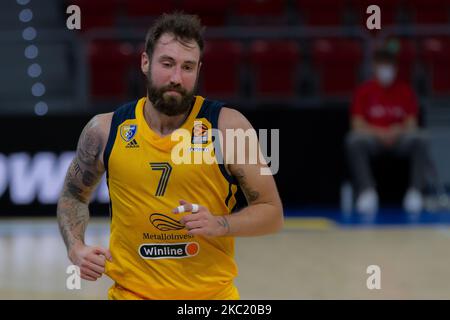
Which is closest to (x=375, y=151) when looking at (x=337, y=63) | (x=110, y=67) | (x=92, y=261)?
(x=337, y=63)

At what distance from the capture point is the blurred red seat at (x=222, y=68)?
448 inches

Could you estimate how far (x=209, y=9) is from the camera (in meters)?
12.2

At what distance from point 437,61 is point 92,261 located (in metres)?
9.02

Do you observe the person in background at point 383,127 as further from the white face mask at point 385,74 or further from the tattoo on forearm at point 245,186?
the tattoo on forearm at point 245,186

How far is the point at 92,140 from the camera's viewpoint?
379 cm

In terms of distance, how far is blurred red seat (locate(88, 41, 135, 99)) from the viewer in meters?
11.3

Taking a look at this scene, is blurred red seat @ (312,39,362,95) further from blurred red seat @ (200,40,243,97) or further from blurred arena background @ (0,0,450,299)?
blurred red seat @ (200,40,243,97)


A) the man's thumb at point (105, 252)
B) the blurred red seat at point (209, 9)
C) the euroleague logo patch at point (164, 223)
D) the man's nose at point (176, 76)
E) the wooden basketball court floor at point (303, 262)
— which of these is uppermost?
the blurred red seat at point (209, 9)

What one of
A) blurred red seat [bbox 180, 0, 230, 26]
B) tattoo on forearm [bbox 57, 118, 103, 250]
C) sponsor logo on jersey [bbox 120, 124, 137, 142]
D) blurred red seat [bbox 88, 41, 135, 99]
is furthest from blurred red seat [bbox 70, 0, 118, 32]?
sponsor logo on jersey [bbox 120, 124, 137, 142]

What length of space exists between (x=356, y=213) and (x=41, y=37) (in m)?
4.69

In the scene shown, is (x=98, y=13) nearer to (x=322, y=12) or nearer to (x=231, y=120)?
(x=322, y=12)


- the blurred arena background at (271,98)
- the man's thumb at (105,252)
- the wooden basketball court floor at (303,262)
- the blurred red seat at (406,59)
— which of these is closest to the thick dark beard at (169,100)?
the man's thumb at (105,252)

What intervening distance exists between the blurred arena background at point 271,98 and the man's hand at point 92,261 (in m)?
3.69
